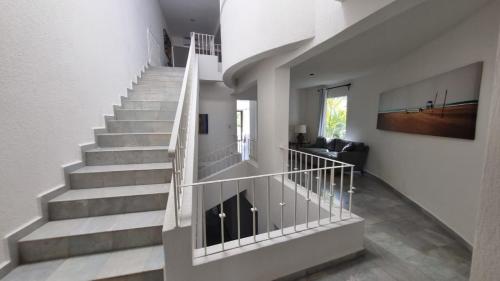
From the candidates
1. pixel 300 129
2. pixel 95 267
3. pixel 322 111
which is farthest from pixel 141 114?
pixel 322 111

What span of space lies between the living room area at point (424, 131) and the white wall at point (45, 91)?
9.69 ft

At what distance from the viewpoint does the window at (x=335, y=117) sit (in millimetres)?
6914

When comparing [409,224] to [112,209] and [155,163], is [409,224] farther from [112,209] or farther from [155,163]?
[112,209]

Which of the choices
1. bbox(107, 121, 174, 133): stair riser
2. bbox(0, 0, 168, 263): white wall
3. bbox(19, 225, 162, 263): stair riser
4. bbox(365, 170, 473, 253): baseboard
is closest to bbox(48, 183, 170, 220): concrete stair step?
bbox(0, 0, 168, 263): white wall

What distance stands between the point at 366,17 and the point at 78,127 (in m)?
3.21

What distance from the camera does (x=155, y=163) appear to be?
2471mm

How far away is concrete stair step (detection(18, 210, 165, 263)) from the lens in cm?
155

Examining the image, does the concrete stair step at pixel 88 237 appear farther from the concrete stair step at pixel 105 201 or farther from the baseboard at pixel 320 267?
the baseboard at pixel 320 267

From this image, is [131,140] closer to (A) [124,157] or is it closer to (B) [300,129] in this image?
(A) [124,157]

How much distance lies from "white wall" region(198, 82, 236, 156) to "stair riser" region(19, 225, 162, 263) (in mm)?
4736

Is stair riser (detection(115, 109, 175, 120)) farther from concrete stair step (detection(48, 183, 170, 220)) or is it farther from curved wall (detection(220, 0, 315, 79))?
curved wall (detection(220, 0, 315, 79))

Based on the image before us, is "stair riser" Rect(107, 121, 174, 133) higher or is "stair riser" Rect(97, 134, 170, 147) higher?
"stair riser" Rect(107, 121, 174, 133)

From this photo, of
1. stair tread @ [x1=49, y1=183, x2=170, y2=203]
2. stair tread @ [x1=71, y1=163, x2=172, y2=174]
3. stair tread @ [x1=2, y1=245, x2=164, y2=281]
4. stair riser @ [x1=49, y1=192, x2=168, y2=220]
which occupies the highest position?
stair tread @ [x1=71, y1=163, x2=172, y2=174]

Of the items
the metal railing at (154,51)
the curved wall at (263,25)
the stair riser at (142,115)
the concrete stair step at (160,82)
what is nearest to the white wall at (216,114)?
the metal railing at (154,51)
